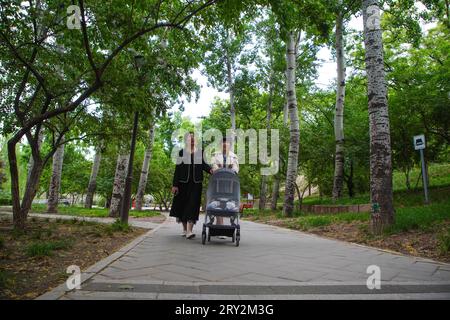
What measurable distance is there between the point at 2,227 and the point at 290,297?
6.82 meters

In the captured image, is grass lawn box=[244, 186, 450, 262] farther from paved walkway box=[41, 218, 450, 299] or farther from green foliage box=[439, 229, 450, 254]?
paved walkway box=[41, 218, 450, 299]

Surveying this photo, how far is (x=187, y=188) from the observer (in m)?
7.61

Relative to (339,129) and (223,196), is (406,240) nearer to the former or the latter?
(223,196)

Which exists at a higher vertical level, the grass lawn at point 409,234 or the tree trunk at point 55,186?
the tree trunk at point 55,186

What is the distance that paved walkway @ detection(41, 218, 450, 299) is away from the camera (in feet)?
10.4

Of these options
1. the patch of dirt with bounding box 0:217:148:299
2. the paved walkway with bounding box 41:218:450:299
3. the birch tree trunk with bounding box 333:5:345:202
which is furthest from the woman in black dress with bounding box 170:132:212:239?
the birch tree trunk with bounding box 333:5:345:202

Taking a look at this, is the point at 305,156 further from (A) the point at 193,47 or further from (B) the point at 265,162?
(A) the point at 193,47

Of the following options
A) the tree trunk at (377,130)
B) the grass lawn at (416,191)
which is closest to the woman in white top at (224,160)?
the tree trunk at (377,130)

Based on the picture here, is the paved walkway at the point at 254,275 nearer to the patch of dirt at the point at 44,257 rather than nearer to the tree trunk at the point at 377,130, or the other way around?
the patch of dirt at the point at 44,257

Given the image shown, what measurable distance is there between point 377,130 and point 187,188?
420 cm

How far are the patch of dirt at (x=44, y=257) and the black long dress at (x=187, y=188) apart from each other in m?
1.19

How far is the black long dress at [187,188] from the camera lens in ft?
24.5
